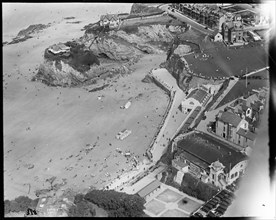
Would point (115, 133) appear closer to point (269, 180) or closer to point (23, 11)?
point (269, 180)

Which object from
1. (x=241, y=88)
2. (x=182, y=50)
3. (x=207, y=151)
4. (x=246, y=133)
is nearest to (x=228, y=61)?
(x=241, y=88)

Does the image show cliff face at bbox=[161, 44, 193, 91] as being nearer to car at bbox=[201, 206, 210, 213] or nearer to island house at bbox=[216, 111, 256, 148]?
island house at bbox=[216, 111, 256, 148]

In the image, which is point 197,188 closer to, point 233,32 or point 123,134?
point 123,134

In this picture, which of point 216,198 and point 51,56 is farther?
point 51,56

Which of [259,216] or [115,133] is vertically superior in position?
[259,216]

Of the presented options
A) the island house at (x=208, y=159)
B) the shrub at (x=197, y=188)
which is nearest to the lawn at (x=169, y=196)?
the shrub at (x=197, y=188)

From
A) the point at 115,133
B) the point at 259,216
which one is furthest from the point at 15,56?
the point at 259,216

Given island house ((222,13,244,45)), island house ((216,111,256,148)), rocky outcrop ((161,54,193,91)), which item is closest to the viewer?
island house ((216,111,256,148))

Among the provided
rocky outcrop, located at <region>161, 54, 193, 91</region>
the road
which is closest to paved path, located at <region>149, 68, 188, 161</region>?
rocky outcrop, located at <region>161, 54, 193, 91</region>
